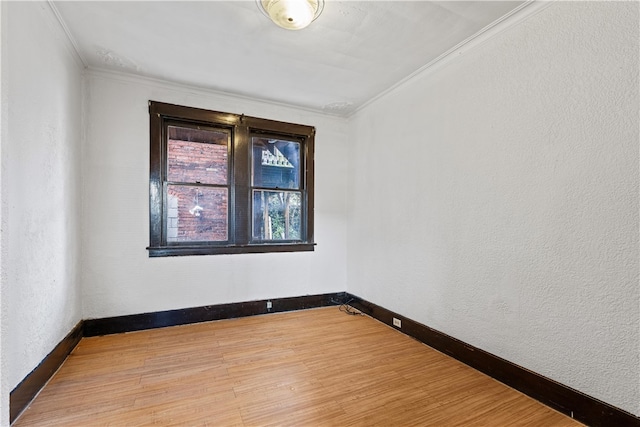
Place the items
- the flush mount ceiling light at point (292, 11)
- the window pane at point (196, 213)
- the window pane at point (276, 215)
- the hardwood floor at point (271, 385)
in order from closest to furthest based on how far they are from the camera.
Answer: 1. the hardwood floor at point (271, 385)
2. the flush mount ceiling light at point (292, 11)
3. the window pane at point (196, 213)
4. the window pane at point (276, 215)

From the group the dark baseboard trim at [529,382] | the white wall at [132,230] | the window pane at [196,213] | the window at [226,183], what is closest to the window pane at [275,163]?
the window at [226,183]

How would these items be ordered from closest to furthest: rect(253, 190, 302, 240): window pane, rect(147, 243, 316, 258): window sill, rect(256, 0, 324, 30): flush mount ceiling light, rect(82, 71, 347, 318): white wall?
rect(256, 0, 324, 30): flush mount ceiling light, rect(82, 71, 347, 318): white wall, rect(147, 243, 316, 258): window sill, rect(253, 190, 302, 240): window pane

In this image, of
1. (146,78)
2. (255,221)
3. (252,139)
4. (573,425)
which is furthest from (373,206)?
(146,78)

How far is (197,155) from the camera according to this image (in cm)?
347

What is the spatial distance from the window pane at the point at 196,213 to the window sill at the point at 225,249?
0.12 meters

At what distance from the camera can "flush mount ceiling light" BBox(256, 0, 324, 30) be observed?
194 centimetres

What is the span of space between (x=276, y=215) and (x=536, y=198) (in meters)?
2.78

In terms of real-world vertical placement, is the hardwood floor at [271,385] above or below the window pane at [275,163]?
below

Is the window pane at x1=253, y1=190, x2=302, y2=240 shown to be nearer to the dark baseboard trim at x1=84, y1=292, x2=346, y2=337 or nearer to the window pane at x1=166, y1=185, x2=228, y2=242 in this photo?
the window pane at x1=166, y1=185, x2=228, y2=242

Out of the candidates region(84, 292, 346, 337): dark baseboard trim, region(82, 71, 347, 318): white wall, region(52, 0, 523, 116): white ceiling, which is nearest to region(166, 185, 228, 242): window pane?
region(82, 71, 347, 318): white wall

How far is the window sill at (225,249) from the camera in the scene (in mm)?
3207

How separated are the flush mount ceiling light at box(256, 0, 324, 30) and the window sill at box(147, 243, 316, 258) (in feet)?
7.84

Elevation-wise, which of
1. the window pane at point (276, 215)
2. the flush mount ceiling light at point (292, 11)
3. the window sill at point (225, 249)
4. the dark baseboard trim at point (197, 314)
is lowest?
the dark baseboard trim at point (197, 314)

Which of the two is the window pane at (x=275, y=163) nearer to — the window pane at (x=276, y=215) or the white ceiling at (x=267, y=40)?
the window pane at (x=276, y=215)
